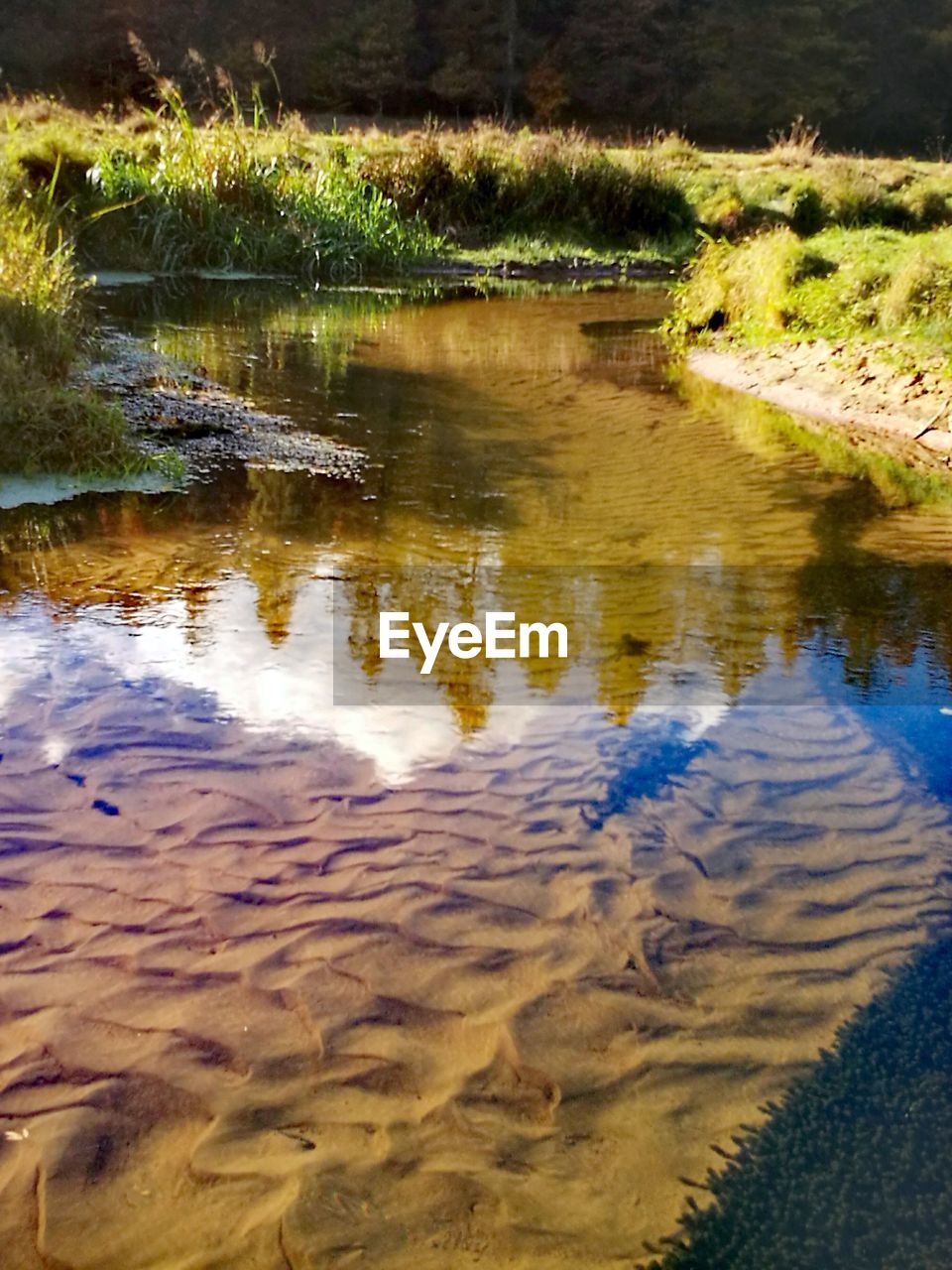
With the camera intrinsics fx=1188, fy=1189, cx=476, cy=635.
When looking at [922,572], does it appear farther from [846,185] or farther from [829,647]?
[846,185]

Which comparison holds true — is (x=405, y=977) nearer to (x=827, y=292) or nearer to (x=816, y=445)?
(x=816, y=445)

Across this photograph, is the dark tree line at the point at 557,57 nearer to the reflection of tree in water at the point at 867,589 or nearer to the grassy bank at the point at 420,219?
the grassy bank at the point at 420,219

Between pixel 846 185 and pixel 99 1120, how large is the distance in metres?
24.4

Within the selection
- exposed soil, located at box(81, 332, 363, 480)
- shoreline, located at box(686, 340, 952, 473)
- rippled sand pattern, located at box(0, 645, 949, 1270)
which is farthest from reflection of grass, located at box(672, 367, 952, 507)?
rippled sand pattern, located at box(0, 645, 949, 1270)

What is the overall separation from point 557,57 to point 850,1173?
154 feet

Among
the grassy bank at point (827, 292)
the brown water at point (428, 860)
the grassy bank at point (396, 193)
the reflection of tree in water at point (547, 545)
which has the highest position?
the grassy bank at point (396, 193)

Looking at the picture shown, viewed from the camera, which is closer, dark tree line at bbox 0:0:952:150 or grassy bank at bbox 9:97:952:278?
grassy bank at bbox 9:97:952:278

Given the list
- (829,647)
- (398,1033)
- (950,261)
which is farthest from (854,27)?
(398,1033)

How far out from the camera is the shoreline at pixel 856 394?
941 cm

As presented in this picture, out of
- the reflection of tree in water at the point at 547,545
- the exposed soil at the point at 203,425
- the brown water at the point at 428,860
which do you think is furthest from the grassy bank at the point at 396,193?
the brown water at the point at 428,860

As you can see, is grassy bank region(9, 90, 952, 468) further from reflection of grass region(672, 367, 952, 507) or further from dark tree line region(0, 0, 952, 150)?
dark tree line region(0, 0, 952, 150)

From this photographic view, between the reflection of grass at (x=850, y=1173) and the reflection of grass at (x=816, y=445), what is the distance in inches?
220

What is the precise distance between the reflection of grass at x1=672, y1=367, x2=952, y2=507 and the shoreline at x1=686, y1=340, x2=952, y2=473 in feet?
0.44

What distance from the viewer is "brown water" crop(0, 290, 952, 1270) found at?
2.51 m
